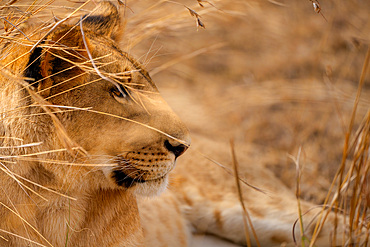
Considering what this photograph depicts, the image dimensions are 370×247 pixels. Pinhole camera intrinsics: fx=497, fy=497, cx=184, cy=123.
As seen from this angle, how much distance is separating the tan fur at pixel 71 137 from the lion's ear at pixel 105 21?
27 cm

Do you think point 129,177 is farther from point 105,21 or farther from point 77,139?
point 105,21

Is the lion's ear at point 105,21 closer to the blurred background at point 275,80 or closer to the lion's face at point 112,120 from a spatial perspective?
the lion's face at point 112,120

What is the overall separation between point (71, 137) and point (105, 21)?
69 centimetres

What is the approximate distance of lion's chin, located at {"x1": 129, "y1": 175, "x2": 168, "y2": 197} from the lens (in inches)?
81.4

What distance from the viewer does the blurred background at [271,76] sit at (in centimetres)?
385

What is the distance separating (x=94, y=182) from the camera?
206cm

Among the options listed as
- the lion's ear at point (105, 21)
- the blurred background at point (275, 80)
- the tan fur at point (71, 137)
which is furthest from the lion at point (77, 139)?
the blurred background at point (275, 80)

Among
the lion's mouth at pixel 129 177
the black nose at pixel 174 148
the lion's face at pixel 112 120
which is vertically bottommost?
the lion's mouth at pixel 129 177

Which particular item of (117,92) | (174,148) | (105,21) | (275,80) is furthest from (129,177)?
(275,80)

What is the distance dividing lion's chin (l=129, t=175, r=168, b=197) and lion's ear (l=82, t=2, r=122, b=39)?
2.47 ft

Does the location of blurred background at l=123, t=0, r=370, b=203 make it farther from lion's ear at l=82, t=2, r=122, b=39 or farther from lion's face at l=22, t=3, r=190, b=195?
lion's face at l=22, t=3, r=190, b=195

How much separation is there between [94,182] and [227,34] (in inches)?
169

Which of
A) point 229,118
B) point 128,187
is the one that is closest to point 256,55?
point 229,118

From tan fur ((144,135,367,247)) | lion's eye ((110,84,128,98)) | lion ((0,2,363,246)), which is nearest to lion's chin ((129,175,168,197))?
lion ((0,2,363,246))
